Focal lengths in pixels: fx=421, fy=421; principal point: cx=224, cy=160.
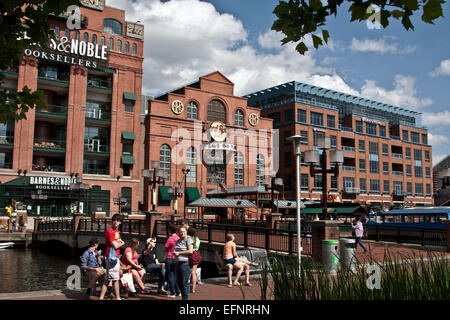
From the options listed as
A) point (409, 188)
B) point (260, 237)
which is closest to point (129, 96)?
point (260, 237)

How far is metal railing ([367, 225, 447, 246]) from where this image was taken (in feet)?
74.6

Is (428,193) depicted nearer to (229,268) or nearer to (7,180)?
(7,180)

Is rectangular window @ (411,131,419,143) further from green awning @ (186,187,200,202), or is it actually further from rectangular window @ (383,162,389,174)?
green awning @ (186,187,200,202)

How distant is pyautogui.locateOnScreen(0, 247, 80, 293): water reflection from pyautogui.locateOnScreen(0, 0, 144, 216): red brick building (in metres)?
10.4

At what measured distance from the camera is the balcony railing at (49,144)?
1820 inches

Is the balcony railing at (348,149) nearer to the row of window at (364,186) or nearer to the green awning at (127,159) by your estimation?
the row of window at (364,186)

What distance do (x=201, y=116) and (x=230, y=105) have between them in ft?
16.9

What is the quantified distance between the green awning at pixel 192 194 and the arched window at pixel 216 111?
408 inches

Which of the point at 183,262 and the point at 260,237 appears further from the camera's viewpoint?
the point at 260,237

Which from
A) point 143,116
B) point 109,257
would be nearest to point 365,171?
point 143,116

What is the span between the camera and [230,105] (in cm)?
5991

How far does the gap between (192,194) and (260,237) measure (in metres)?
33.9

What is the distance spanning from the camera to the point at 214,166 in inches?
2277

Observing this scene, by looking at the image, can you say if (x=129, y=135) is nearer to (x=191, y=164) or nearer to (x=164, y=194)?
(x=164, y=194)
